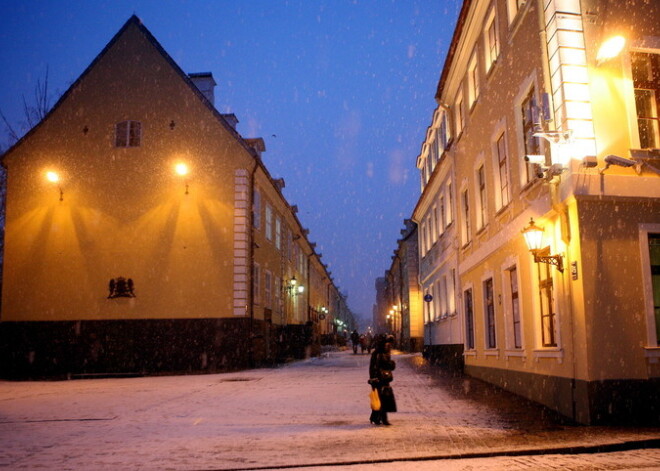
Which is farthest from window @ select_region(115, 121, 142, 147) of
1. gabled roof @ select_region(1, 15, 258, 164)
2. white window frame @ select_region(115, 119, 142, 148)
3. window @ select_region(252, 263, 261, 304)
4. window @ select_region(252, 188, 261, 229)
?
window @ select_region(252, 263, 261, 304)

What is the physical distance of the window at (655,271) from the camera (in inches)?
389

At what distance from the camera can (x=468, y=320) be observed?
64.1ft

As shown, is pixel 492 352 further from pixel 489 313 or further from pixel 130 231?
pixel 130 231

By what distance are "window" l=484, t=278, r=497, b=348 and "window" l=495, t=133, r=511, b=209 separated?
98.1 inches

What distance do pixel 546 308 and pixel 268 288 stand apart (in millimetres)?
19170

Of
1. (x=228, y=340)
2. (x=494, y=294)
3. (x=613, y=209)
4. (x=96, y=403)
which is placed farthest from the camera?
(x=228, y=340)

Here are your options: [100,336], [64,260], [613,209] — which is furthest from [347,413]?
[64,260]

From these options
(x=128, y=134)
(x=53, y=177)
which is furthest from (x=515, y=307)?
(x=53, y=177)

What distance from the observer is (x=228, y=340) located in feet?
78.4

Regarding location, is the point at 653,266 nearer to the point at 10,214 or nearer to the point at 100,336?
the point at 100,336

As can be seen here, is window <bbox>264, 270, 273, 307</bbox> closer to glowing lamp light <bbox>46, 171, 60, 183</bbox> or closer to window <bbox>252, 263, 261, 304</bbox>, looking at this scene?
window <bbox>252, 263, 261, 304</bbox>

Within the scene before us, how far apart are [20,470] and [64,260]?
62.0ft

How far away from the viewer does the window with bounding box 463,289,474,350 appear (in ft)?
62.5

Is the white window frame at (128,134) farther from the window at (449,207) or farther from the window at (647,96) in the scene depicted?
the window at (647,96)
